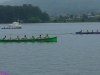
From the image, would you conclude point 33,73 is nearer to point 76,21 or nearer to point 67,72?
point 67,72

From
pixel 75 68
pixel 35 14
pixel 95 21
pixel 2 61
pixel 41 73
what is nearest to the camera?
pixel 41 73

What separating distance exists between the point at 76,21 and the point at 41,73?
559ft

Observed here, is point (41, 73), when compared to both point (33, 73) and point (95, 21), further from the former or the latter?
point (95, 21)

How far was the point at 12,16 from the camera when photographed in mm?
160625

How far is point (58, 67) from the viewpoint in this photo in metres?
30.5

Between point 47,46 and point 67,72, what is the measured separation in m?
21.7

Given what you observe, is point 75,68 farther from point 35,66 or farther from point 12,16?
point 12,16

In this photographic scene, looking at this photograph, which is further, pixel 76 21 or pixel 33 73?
pixel 76 21

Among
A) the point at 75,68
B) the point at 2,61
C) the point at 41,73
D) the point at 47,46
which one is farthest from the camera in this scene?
the point at 47,46

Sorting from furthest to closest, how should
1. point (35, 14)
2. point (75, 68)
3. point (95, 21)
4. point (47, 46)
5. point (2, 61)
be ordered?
point (95, 21) < point (35, 14) < point (47, 46) < point (2, 61) < point (75, 68)

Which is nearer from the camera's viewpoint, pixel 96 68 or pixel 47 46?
pixel 96 68

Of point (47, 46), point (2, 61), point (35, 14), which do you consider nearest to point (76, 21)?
point (35, 14)

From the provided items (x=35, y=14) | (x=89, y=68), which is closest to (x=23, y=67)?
(x=89, y=68)

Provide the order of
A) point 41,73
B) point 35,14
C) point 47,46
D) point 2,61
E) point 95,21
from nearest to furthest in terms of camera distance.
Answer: point 41,73 < point 2,61 < point 47,46 < point 35,14 < point 95,21
